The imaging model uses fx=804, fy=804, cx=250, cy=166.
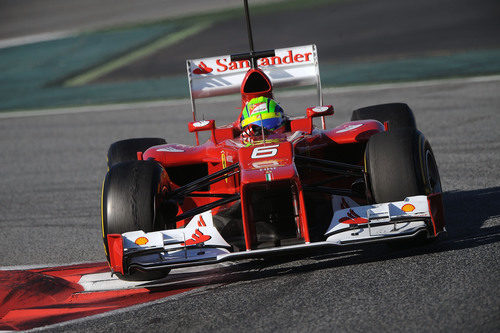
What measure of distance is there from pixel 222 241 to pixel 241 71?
10.7ft

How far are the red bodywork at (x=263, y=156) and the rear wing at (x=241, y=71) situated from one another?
0.77 meters

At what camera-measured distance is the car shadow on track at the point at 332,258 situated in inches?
252

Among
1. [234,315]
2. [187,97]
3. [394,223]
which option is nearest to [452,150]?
[394,223]

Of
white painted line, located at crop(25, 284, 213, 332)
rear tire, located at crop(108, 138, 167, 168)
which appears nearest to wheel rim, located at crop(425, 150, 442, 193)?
white painted line, located at crop(25, 284, 213, 332)

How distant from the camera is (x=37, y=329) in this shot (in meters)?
5.75

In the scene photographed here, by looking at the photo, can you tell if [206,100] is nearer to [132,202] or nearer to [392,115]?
[392,115]

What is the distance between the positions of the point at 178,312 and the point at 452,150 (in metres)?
6.07

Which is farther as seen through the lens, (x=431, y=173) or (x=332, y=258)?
(x=431, y=173)

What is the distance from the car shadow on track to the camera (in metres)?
6.40

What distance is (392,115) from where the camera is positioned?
8641 mm

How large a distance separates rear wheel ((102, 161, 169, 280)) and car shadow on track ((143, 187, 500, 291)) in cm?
48

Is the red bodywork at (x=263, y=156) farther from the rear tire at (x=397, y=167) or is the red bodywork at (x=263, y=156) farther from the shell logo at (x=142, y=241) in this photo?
the shell logo at (x=142, y=241)

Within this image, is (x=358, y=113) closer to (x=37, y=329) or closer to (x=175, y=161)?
(x=175, y=161)

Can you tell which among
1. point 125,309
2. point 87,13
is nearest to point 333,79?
point 125,309
